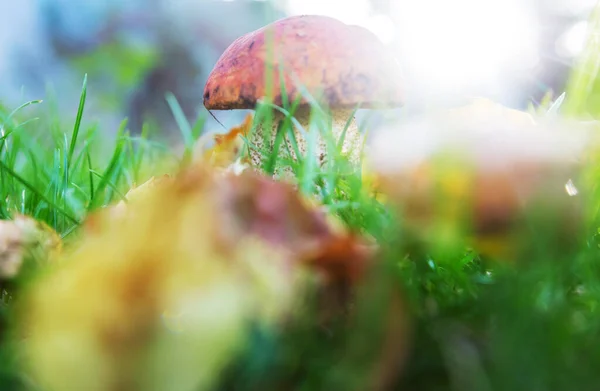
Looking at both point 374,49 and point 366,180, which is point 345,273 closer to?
point 366,180

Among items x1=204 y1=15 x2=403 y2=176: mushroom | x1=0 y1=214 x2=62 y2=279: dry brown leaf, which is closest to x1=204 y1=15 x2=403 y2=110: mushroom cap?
x1=204 y1=15 x2=403 y2=176: mushroom

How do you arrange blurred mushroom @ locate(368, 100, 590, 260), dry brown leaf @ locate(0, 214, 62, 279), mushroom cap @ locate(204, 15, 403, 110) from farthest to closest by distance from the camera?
mushroom cap @ locate(204, 15, 403, 110), dry brown leaf @ locate(0, 214, 62, 279), blurred mushroom @ locate(368, 100, 590, 260)

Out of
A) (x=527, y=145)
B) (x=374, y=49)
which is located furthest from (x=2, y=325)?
(x=374, y=49)

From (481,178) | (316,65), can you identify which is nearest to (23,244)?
(481,178)

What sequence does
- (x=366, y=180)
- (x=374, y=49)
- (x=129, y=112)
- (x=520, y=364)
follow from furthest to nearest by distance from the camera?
(x=129, y=112)
(x=374, y=49)
(x=366, y=180)
(x=520, y=364)

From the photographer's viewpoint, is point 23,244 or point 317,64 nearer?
point 23,244

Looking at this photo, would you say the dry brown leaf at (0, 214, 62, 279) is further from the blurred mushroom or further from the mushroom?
the mushroom

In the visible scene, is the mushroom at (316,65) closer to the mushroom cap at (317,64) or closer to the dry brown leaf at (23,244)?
the mushroom cap at (317,64)

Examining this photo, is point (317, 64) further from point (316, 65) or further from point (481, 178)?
point (481, 178)
